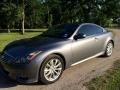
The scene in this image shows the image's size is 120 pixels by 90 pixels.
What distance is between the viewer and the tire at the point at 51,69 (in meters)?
5.16

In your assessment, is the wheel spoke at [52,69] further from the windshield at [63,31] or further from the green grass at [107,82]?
the windshield at [63,31]

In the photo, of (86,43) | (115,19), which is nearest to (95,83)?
(86,43)

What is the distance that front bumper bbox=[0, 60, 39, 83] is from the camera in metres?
4.91

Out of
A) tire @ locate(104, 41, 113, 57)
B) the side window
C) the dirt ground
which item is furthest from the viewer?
tire @ locate(104, 41, 113, 57)

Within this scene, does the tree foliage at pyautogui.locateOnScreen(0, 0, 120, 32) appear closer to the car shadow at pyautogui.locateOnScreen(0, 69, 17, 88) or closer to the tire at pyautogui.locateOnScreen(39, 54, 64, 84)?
the car shadow at pyautogui.locateOnScreen(0, 69, 17, 88)

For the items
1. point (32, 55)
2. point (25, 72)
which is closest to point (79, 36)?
point (32, 55)

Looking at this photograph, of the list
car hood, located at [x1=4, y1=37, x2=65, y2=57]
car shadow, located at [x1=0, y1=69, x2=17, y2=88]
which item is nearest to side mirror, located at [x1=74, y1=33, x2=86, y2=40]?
car hood, located at [x1=4, y1=37, x2=65, y2=57]

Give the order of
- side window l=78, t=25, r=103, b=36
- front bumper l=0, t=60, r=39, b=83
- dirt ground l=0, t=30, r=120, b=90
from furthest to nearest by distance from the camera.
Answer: side window l=78, t=25, r=103, b=36
dirt ground l=0, t=30, r=120, b=90
front bumper l=0, t=60, r=39, b=83

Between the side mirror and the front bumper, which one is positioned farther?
the side mirror

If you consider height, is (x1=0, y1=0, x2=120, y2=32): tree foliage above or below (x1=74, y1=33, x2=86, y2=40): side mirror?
above

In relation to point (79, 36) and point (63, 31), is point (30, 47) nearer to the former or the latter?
point (63, 31)

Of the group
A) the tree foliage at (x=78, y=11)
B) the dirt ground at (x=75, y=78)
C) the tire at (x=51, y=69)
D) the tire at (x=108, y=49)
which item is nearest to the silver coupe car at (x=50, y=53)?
the tire at (x=51, y=69)

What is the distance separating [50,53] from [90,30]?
230cm

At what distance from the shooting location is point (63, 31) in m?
6.47
